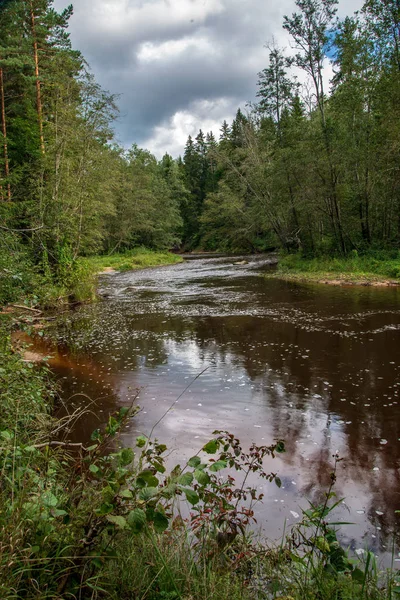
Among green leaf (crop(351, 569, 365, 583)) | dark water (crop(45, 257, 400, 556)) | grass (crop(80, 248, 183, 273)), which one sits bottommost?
dark water (crop(45, 257, 400, 556))

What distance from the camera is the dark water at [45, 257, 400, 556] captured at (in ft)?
14.0

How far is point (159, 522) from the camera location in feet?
6.48

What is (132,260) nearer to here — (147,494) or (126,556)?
(126,556)

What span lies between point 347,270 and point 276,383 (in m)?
17.6

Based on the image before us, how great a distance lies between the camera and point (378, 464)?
4.65 metres

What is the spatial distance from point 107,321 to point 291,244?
2249cm

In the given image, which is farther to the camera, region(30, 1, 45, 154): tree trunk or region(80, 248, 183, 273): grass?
region(80, 248, 183, 273): grass

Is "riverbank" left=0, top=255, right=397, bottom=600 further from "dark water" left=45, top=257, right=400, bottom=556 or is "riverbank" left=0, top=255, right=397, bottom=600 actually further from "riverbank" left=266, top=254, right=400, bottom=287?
"riverbank" left=266, top=254, right=400, bottom=287

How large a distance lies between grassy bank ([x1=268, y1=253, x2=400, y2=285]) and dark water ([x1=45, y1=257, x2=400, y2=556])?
432 centimetres

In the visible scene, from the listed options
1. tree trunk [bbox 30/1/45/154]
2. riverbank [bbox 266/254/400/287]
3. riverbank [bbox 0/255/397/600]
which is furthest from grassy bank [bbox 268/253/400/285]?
riverbank [bbox 0/255/397/600]

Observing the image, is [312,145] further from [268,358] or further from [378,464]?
[378,464]

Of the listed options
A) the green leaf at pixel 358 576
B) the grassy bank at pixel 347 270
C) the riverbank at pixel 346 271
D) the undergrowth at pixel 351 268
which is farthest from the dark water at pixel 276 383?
the undergrowth at pixel 351 268

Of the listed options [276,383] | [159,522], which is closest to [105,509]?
[159,522]

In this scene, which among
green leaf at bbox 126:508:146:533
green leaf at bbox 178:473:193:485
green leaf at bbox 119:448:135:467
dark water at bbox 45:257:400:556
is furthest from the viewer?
dark water at bbox 45:257:400:556
